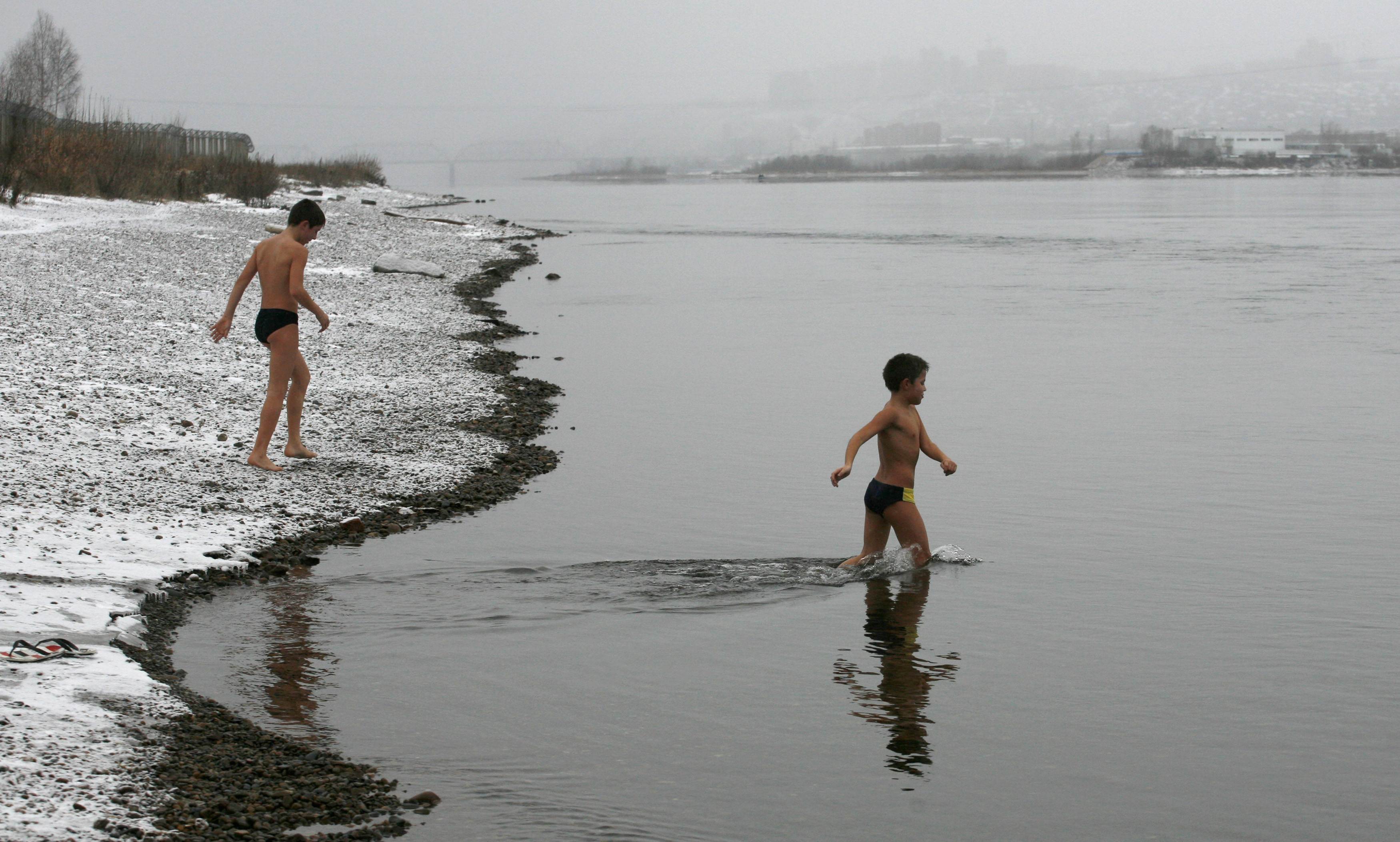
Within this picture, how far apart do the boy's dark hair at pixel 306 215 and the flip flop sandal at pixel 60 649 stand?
4.74 meters

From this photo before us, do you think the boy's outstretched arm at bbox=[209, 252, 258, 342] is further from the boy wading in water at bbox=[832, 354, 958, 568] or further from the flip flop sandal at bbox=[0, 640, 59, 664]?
the boy wading in water at bbox=[832, 354, 958, 568]

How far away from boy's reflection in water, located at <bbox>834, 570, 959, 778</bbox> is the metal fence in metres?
29.2

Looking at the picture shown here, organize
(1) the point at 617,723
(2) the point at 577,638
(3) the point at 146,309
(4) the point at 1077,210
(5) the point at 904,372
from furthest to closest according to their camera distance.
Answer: (4) the point at 1077,210
(3) the point at 146,309
(5) the point at 904,372
(2) the point at 577,638
(1) the point at 617,723

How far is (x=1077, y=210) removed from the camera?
86.6m

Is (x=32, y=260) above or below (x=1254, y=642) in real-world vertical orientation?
above

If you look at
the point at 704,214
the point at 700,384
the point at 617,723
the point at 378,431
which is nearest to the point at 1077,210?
the point at 704,214

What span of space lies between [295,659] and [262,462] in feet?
12.7

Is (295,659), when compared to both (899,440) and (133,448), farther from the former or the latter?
(133,448)

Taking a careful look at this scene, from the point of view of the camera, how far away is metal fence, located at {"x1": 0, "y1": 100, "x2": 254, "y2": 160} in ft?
120

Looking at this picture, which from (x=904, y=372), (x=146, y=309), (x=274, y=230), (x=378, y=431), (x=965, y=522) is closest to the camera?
(x=904, y=372)

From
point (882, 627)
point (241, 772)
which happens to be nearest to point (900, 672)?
point (882, 627)

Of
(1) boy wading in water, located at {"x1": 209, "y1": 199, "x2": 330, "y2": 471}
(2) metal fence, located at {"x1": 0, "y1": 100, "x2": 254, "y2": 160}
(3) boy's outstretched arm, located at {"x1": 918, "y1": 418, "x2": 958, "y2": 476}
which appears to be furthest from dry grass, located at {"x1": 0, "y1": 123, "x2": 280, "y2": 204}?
(3) boy's outstretched arm, located at {"x1": 918, "y1": 418, "x2": 958, "y2": 476}

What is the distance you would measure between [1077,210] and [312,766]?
8565 centimetres

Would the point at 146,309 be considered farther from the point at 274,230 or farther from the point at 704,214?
the point at 704,214
